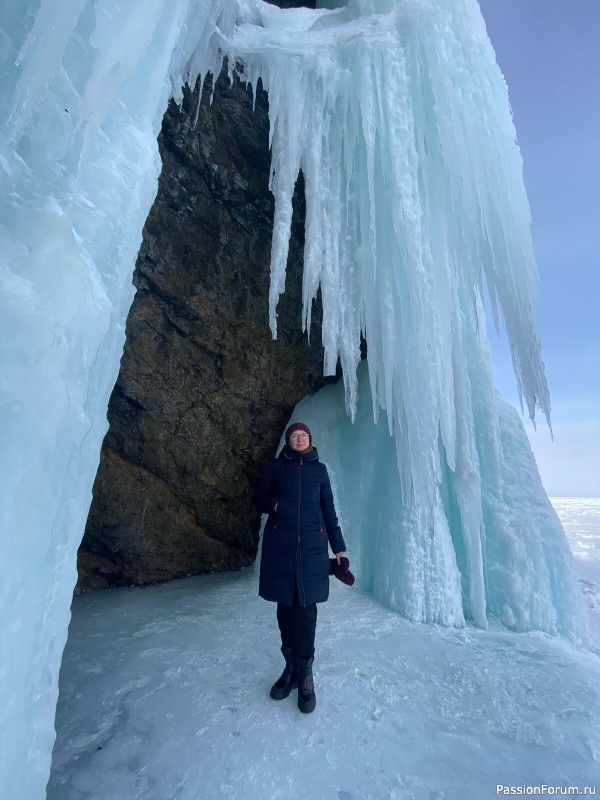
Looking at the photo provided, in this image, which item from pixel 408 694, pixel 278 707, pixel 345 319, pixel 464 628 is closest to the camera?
pixel 278 707

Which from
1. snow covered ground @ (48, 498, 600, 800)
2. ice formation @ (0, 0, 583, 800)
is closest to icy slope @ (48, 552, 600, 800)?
snow covered ground @ (48, 498, 600, 800)

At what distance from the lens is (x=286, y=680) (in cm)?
211

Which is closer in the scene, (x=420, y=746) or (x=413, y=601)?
(x=420, y=746)

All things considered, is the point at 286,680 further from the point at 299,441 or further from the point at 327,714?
the point at 299,441

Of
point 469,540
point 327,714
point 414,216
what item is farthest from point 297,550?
point 414,216

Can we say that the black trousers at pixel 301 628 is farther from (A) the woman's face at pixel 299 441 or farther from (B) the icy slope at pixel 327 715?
(A) the woman's face at pixel 299 441

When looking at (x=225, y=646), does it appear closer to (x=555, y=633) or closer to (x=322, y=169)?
(x=555, y=633)

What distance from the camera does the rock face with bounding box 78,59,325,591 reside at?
13.0ft

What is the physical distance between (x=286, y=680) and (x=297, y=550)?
63 cm

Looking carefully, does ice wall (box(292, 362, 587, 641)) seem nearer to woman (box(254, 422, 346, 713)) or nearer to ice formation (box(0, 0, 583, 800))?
ice formation (box(0, 0, 583, 800))

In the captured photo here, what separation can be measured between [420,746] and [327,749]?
40 cm

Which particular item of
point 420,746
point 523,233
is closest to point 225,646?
point 420,746

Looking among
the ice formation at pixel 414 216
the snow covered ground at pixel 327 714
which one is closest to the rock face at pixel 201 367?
the ice formation at pixel 414 216

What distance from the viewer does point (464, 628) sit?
3178mm
